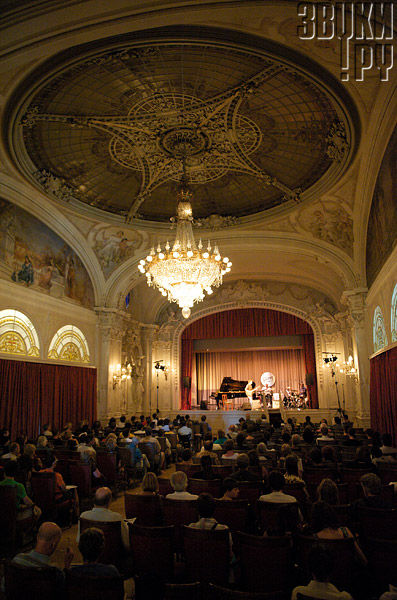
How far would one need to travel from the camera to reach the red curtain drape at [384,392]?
9.41 meters

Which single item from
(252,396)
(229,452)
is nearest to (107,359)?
(252,396)

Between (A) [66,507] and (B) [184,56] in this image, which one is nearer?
(A) [66,507]

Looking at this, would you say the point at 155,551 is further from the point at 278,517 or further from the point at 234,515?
the point at 278,517

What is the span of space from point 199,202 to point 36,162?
16.3 ft

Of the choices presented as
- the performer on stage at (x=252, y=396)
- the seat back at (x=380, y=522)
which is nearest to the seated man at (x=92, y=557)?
the seat back at (x=380, y=522)

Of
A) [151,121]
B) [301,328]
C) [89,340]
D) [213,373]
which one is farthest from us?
[213,373]

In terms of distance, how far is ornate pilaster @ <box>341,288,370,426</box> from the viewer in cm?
1263

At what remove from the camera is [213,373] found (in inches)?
999

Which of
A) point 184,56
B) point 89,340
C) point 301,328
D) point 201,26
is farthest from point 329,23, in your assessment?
point 301,328

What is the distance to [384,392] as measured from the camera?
10.3m

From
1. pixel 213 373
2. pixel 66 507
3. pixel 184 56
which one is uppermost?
pixel 184 56

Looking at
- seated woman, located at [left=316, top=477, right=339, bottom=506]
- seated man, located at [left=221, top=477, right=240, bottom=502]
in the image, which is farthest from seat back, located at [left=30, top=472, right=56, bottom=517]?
seated woman, located at [left=316, top=477, right=339, bottom=506]

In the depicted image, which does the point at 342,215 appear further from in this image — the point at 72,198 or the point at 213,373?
the point at 213,373

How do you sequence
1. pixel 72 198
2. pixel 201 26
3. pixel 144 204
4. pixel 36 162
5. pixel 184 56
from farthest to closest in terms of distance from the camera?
pixel 144 204, pixel 72 198, pixel 36 162, pixel 184 56, pixel 201 26
